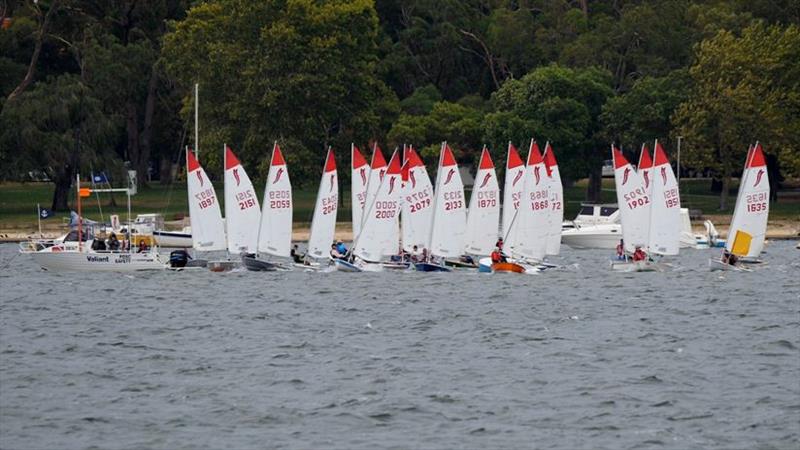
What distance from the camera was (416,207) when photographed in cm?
7044

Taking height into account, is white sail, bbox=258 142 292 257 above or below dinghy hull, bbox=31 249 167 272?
above

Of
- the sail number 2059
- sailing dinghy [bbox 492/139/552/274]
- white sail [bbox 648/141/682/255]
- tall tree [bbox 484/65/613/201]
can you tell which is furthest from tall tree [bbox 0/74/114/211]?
white sail [bbox 648/141/682/255]

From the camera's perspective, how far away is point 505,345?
157ft

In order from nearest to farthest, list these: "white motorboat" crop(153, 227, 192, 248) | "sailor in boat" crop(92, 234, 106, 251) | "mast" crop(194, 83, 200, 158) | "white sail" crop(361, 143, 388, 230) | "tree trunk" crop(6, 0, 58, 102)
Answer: "sailor in boat" crop(92, 234, 106, 251)
"white sail" crop(361, 143, 388, 230)
"white motorboat" crop(153, 227, 192, 248)
"mast" crop(194, 83, 200, 158)
"tree trunk" crop(6, 0, 58, 102)

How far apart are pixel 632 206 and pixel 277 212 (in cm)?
1459

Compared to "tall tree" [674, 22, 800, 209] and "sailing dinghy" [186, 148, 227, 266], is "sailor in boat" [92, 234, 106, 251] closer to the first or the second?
"sailing dinghy" [186, 148, 227, 266]

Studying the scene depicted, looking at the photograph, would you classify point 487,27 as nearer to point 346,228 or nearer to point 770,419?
point 346,228

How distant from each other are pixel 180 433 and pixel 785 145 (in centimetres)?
7297

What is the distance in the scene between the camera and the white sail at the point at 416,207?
70.3 m

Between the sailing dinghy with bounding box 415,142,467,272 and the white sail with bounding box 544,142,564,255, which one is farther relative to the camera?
the white sail with bounding box 544,142,564,255

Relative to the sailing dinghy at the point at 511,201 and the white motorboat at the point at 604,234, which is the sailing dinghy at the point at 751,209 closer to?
the sailing dinghy at the point at 511,201

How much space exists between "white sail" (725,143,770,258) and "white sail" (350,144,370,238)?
15.7 m

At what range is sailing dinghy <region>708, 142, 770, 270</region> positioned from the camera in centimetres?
6881

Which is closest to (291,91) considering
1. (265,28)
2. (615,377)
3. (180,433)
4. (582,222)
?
(265,28)
